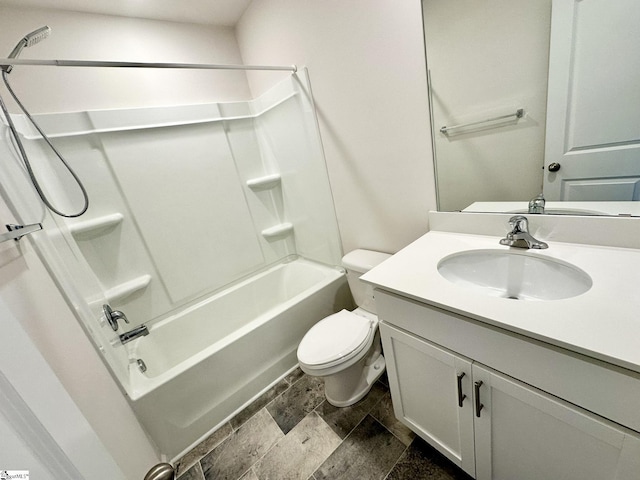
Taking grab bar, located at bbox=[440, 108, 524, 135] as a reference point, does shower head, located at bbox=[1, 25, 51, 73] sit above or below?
above

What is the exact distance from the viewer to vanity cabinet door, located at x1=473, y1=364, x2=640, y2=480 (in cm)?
55

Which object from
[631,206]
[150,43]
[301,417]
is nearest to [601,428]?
[631,206]

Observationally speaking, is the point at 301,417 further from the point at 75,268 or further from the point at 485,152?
the point at 485,152

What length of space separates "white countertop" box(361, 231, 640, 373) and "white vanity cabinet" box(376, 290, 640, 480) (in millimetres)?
46

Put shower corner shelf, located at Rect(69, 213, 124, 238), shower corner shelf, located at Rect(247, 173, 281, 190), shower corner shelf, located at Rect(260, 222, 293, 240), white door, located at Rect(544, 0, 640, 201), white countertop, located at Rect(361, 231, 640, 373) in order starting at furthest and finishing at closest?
shower corner shelf, located at Rect(260, 222, 293, 240) < shower corner shelf, located at Rect(247, 173, 281, 190) < shower corner shelf, located at Rect(69, 213, 124, 238) < white door, located at Rect(544, 0, 640, 201) < white countertop, located at Rect(361, 231, 640, 373)

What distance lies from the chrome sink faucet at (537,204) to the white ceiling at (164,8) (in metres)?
2.11

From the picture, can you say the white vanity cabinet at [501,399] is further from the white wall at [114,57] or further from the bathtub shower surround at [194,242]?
the white wall at [114,57]

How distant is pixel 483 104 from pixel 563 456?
115 centimetres

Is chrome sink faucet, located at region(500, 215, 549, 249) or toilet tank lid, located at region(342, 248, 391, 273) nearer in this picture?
chrome sink faucet, located at region(500, 215, 549, 249)

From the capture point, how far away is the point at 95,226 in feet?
5.15

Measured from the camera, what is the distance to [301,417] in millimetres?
1400

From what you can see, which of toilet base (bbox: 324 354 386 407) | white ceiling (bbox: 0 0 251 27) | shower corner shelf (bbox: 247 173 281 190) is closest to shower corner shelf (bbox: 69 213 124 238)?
shower corner shelf (bbox: 247 173 281 190)

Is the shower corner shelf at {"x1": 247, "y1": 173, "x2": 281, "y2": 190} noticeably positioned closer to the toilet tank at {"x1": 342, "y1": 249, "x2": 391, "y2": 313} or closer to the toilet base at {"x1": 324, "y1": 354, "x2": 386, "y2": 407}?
the toilet tank at {"x1": 342, "y1": 249, "x2": 391, "y2": 313}

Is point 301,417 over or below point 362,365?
below
